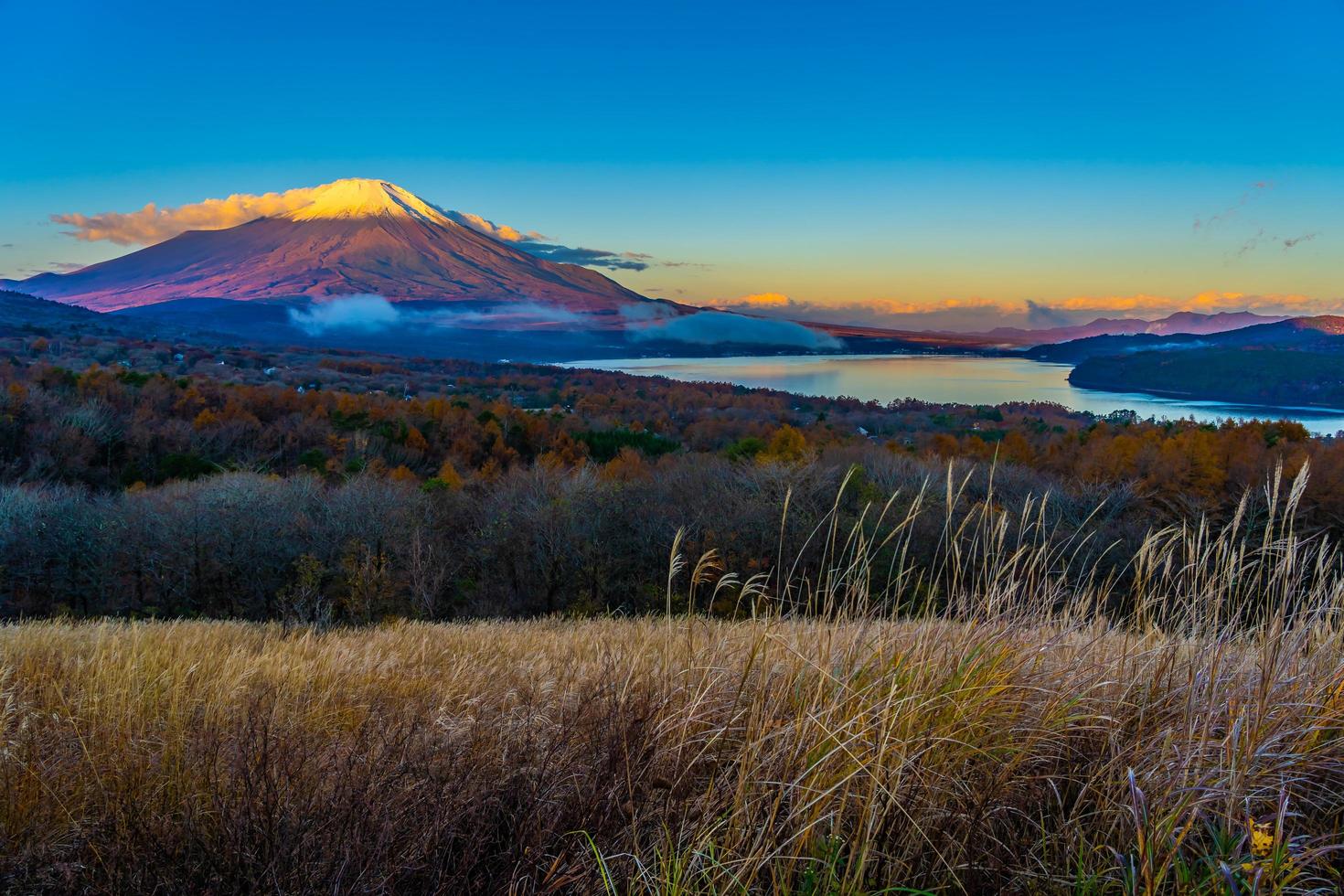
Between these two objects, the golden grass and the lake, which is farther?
the lake

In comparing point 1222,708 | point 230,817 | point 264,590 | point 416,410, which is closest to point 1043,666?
point 1222,708

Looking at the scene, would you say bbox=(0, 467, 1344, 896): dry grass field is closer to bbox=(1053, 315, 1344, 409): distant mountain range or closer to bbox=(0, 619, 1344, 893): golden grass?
bbox=(0, 619, 1344, 893): golden grass

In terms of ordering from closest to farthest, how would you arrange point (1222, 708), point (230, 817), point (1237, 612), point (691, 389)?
point (230, 817) → point (1222, 708) → point (1237, 612) → point (691, 389)

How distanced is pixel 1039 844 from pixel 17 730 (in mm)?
3676

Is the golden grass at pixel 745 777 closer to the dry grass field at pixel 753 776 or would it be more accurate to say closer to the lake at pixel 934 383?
the dry grass field at pixel 753 776

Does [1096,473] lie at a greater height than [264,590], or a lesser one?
greater

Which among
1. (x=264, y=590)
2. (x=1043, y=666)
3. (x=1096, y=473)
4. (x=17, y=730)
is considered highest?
(x=1043, y=666)

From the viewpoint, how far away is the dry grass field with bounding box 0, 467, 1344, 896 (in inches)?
77.0

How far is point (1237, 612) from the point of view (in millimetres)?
3104

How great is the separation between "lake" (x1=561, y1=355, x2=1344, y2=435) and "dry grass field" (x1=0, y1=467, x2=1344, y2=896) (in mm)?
82096

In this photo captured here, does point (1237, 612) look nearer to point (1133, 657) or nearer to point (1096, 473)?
point (1133, 657)

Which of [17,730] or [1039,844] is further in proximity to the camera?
[17,730]

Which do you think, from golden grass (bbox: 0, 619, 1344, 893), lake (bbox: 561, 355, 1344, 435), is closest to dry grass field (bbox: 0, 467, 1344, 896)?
golden grass (bbox: 0, 619, 1344, 893)

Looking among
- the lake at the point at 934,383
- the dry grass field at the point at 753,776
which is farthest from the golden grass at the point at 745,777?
the lake at the point at 934,383
